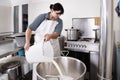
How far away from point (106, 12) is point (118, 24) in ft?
2.95

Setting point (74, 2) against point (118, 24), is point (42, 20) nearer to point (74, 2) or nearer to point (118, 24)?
point (74, 2)

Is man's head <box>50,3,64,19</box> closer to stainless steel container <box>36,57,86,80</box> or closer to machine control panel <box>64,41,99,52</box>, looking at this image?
stainless steel container <box>36,57,86,80</box>

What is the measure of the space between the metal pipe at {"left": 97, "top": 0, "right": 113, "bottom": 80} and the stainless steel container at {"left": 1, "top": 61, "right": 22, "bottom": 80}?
3.46ft

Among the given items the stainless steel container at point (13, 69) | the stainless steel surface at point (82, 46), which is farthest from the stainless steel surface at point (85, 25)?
the stainless steel container at point (13, 69)

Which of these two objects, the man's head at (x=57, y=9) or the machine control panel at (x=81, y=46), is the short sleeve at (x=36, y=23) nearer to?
the man's head at (x=57, y=9)

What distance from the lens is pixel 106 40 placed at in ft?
5.16

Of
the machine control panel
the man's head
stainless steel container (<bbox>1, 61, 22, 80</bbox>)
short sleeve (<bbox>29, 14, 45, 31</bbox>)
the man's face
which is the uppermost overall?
the man's head

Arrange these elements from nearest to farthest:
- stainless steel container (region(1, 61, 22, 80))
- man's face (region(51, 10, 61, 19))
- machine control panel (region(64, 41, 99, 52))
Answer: man's face (region(51, 10, 61, 19))
stainless steel container (region(1, 61, 22, 80))
machine control panel (region(64, 41, 99, 52))

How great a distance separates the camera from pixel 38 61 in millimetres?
1376

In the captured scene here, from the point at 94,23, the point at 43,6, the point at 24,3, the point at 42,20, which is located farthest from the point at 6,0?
the point at 94,23

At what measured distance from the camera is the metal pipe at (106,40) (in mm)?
1549

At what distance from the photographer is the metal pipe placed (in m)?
1.55

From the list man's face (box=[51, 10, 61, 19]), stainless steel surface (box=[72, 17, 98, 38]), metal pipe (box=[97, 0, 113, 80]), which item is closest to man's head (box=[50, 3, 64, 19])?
man's face (box=[51, 10, 61, 19])

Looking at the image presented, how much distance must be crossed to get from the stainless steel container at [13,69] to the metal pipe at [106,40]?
3.46 ft
